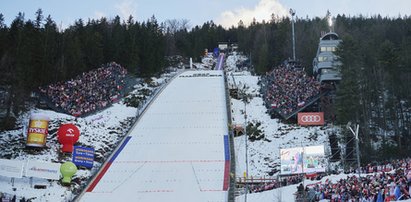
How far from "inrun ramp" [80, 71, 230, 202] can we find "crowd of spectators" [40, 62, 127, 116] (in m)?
5.31

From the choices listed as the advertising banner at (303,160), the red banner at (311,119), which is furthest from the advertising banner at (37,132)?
the red banner at (311,119)

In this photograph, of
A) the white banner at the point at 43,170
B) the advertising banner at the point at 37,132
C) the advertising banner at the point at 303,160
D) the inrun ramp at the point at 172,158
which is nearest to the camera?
the inrun ramp at the point at 172,158

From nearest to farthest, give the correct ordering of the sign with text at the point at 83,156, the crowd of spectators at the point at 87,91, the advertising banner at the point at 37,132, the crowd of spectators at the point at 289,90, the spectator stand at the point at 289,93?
the sign with text at the point at 83,156
the advertising banner at the point at 37,132
the crowd of spectators at the point at 87,91
the spectator stand at the point at 289,93
the crowd of spectators at the point at 289,90

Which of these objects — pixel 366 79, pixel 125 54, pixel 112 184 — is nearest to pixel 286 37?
pixel 125 54

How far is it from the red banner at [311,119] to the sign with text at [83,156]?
66.3 feet

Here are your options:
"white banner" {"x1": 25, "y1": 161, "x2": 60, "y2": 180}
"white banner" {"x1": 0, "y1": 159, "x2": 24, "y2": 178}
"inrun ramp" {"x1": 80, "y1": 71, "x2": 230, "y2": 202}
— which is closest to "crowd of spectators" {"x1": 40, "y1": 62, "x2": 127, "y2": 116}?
"inrun ramp" {"x1": 80, "y1": 71, "x2": 230, "y2": 202}

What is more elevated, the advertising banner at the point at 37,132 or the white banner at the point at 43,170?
the advertising banner at the point at 37,132

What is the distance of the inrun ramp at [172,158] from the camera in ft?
106

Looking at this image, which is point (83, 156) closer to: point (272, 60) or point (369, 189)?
point (369, 189)

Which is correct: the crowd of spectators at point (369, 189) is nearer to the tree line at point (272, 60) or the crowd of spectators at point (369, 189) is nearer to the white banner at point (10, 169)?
the tree line at point (272, 60)

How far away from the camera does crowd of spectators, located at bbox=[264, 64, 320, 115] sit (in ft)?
169

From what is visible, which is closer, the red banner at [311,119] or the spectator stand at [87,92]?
the red banner at [311,119]

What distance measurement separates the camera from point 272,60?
272 feet

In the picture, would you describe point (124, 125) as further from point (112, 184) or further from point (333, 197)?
point (333, 197)
